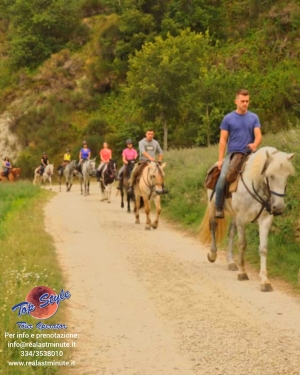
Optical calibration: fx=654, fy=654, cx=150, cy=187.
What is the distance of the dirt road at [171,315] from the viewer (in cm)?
625

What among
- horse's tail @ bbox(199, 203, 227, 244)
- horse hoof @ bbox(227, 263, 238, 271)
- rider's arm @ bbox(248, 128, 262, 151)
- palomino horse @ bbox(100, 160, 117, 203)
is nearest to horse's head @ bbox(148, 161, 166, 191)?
horse's tail @ bbox(199, 203, 227, 244)

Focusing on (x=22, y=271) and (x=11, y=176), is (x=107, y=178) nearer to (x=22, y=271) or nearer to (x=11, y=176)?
(x=22, y=271)

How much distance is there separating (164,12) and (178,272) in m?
49.3

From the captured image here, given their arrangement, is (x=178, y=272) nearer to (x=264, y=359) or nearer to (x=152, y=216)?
(x=264, y=359)

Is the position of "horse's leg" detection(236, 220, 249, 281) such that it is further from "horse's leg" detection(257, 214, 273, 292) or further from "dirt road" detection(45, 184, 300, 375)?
"horse's leg" detection(257, 214, 273, 292)

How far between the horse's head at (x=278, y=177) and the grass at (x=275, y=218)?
1.35 m

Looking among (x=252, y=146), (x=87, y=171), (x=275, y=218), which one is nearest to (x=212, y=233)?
(x=275, y=218)

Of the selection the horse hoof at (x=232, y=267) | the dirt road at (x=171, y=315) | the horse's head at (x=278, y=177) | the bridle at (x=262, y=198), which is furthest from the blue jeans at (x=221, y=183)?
the horse's head at (x=278, y=177)

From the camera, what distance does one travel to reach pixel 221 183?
10.6 metres

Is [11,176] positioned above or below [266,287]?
below

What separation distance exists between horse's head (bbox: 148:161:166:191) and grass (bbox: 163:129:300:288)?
4.08 feet

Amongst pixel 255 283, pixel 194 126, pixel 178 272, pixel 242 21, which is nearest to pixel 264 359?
pixel 255 283

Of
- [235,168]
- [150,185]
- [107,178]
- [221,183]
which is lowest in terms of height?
[107,178]

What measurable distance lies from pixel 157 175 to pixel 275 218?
17.4 ft
